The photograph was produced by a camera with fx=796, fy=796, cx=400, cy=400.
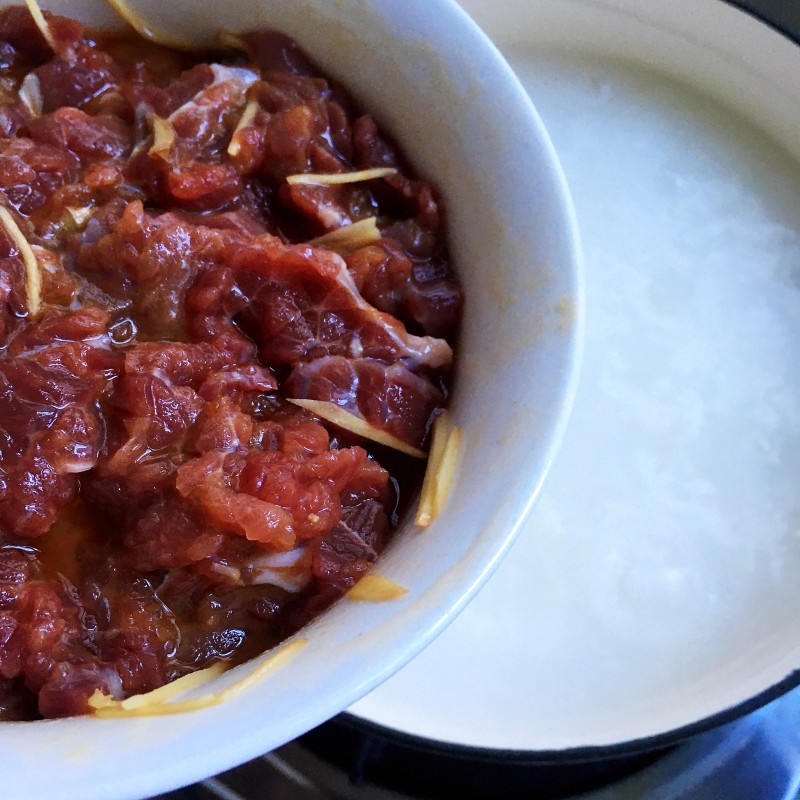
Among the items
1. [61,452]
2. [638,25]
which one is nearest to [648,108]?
[638,25]

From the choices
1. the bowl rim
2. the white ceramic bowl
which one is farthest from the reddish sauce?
the bowl rim

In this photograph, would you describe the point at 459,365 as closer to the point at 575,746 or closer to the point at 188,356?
the point at 188,356

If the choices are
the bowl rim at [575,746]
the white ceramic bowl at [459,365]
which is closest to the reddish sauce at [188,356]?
the white ceramic bowl at [459,365]

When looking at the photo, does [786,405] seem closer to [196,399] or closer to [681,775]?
[681,775]

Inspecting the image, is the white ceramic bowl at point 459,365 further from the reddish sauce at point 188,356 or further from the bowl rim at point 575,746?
the bowl rim at point 575,746

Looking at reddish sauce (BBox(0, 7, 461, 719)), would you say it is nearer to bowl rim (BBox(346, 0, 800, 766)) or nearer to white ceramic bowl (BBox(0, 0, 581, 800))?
white ceramic bowl (BBox(0, 0, 581, 800))
